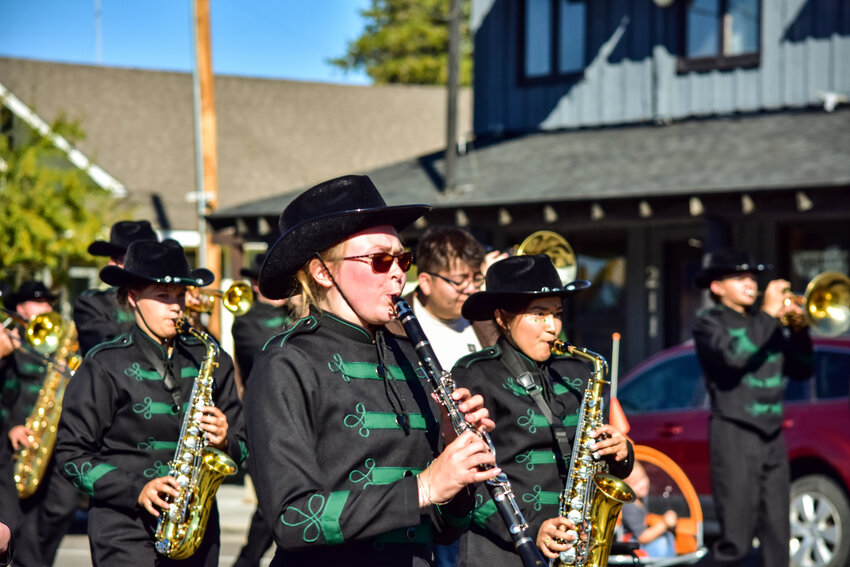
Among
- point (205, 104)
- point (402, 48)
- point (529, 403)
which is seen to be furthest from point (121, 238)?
point (402, 48)

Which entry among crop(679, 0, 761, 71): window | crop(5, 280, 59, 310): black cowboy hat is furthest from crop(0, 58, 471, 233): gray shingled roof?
crop(5, 280, 59, 310): black cowboy hat

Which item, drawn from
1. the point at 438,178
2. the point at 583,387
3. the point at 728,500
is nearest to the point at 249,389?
the point at 583,387

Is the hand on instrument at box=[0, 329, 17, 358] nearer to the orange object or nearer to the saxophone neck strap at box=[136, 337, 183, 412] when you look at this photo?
the saxophone neck strap at box=[136, 337, 183, 412]

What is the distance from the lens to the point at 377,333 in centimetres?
363

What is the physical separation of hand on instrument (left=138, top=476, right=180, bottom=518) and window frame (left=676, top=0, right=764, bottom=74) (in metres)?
12.4

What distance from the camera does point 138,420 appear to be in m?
5.21

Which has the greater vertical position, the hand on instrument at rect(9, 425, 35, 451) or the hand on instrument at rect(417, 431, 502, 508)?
the hand on instrument at rect(417, 431, 502, 508)

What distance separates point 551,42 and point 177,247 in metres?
12.6

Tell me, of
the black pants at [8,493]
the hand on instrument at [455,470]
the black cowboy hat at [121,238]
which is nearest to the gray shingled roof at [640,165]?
the black cowboy hat at [121,238]

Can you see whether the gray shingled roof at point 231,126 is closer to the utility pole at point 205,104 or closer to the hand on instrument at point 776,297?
the utility pole at point 205,104

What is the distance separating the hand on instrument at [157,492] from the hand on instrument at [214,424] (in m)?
0.29

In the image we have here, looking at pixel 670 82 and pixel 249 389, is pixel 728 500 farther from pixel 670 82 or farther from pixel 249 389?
pixel 670 82

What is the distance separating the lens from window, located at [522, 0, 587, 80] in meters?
17.3

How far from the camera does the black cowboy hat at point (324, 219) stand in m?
3.48
